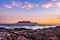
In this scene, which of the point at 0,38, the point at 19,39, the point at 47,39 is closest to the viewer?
the point at 0,38

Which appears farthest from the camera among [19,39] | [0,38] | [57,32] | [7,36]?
[57,32]

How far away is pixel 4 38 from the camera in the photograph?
43.8ft

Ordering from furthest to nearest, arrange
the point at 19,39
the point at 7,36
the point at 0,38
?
1. the point at 19,39
2. the point at 7,36
3. the point at 0,38

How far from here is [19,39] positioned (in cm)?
1524

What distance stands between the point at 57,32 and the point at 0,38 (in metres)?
9.40

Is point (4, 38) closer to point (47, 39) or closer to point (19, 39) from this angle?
point (19, 39)

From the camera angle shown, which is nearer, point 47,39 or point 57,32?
point 47,39

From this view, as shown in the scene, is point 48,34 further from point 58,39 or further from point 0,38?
point 0,38

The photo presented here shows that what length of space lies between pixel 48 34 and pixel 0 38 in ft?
23.1

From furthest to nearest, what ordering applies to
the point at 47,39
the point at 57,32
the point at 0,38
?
the point at 57,32, the point at 47,39, the point at 0,38

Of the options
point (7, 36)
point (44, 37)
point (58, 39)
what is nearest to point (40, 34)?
point (44, 37)

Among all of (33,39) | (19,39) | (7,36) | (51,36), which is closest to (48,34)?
(51,36)

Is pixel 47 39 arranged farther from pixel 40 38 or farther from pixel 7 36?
pixel 7 36

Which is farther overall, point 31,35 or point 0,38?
point 31,35
